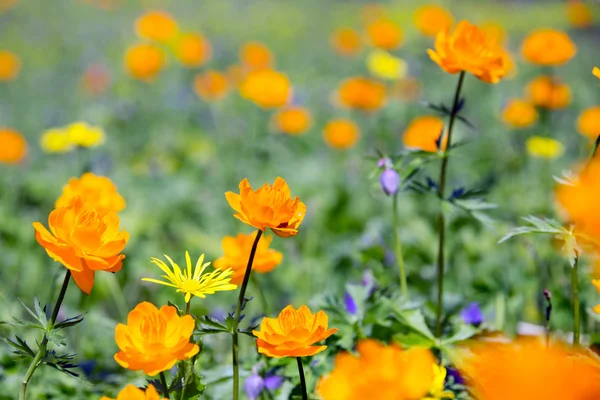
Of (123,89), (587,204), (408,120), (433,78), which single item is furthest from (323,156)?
(587,204)

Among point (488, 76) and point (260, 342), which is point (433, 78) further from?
point (260, 342)

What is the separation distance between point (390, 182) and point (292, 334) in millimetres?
518

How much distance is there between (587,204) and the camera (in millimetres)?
599

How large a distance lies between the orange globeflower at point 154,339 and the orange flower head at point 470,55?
0.68 metres

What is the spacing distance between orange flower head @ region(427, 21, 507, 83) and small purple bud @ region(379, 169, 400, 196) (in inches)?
9.4

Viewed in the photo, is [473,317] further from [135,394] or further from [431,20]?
[431,20]

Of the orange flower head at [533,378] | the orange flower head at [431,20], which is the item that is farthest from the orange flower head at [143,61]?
the orange flower head at [533,378]

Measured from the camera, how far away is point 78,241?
2.97 ft

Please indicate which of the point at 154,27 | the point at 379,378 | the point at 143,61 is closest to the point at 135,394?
the point at 379,378

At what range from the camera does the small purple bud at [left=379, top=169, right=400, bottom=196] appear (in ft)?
4.32

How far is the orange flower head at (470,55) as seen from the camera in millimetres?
1196

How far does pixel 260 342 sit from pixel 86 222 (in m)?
0.31

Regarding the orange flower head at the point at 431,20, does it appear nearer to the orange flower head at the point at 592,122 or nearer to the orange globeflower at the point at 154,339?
the orange flower head at the point at 592,122

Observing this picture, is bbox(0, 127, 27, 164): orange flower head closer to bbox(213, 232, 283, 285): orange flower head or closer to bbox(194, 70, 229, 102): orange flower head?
bbox(194, 70, 229, 102): orange flower head
